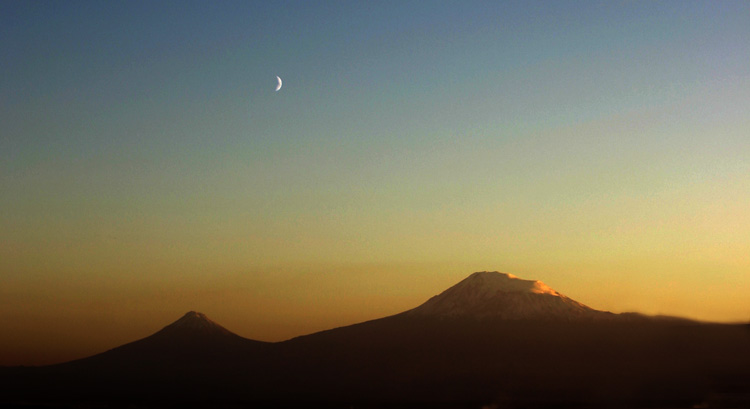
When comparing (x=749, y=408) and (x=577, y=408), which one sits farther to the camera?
(x=577, y=408)

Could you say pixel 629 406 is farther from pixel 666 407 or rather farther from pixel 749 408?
pixel 749 408

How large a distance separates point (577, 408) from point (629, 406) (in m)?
12.3

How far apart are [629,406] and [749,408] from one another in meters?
27.1

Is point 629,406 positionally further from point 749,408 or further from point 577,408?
point 749,408

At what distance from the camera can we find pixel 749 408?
18062 cm

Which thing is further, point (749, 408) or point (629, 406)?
point (629, 406)

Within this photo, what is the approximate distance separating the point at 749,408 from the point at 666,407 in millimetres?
19232

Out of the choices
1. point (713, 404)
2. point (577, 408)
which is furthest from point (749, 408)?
point (577, 408)

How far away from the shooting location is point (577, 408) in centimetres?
19762

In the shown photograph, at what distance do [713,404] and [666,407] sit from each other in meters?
12.4

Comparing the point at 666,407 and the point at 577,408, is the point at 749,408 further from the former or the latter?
the point at 577,408

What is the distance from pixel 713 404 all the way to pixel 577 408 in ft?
101

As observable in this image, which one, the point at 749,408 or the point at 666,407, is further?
the point at 666,407

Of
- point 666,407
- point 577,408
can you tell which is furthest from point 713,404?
point 577,408
